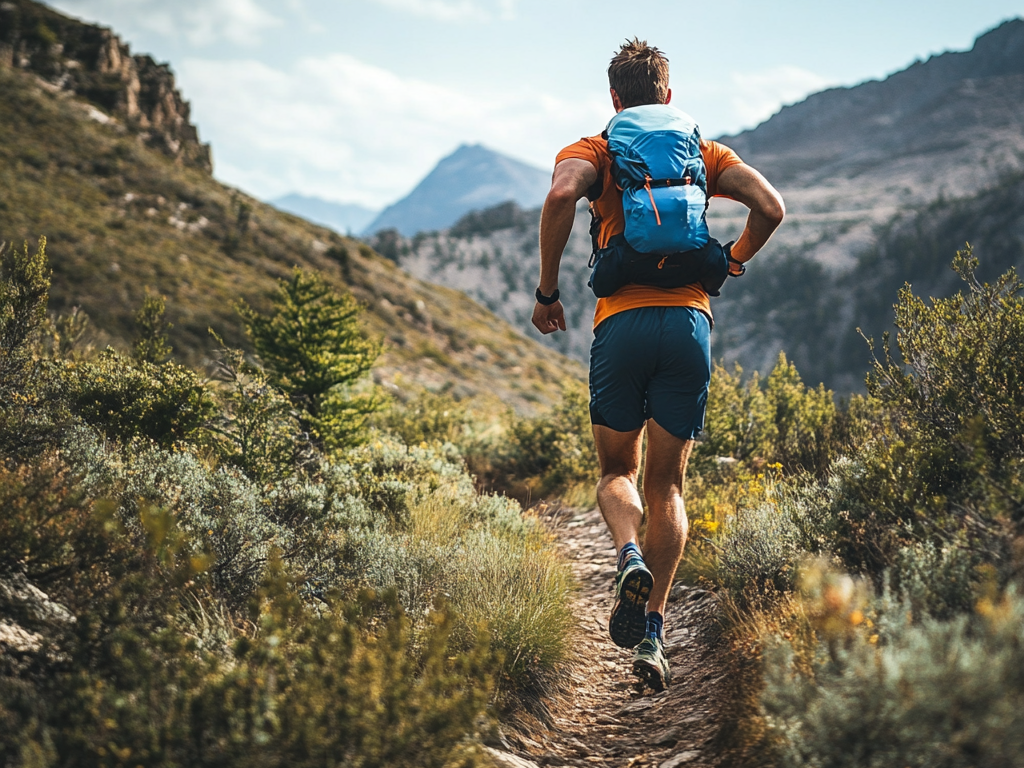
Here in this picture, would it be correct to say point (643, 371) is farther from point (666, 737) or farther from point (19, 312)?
point (19, 312)

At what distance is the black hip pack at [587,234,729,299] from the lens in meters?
2.49

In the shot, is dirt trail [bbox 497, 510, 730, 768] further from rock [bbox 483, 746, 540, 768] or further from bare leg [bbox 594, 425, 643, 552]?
bare leg [bbox 594, 425, 643, 552]

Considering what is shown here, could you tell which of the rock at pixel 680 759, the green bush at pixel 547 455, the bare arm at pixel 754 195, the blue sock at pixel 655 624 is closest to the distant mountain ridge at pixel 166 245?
the green bush at pixel 547 455

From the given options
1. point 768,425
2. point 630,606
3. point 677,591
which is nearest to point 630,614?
point 630,606

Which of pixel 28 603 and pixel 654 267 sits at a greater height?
pixel 654 267

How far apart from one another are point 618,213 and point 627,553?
1383mm

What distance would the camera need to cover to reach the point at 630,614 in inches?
96.3

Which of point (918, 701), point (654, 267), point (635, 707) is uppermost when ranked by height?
point (654, 267)

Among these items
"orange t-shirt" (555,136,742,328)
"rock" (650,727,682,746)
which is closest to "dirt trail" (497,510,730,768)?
"rock" (650,727,682,746)

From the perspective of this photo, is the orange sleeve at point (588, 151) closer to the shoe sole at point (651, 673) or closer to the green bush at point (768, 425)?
the shoe sole at point (651, 673)

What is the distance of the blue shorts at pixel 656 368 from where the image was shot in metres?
2.53

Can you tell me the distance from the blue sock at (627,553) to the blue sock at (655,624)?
252 mm

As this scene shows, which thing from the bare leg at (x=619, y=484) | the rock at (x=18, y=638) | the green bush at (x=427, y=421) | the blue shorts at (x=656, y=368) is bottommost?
the green bush at (x=427, y=421)

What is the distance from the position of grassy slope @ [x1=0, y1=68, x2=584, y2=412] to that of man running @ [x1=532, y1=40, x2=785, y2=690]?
Result: 41.0ft
